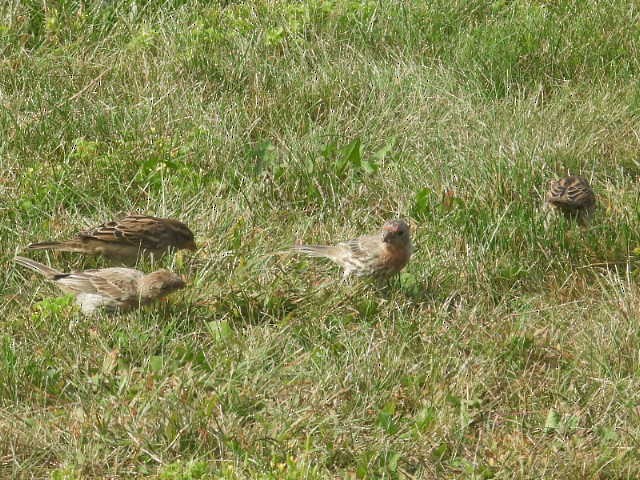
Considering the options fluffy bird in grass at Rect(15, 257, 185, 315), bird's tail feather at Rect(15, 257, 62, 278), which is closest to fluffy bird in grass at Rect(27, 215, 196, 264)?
bird's tail feather at Rect(15, 257, 62, 278)

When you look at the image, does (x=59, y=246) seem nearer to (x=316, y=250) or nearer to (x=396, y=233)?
(x=316, y=250)

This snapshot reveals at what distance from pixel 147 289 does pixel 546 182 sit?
10.1 ft

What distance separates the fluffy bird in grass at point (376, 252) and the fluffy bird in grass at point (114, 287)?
1.13m

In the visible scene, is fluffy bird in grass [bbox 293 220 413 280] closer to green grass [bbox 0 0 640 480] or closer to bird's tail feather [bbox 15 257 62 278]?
green grass [bbox 0 0 640 480]

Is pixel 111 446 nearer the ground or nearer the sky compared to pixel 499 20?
nearer the ground

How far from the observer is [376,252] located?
791cm

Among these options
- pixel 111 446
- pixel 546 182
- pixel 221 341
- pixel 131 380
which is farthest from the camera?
pixel 546 182

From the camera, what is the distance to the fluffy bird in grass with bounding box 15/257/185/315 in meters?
7.46

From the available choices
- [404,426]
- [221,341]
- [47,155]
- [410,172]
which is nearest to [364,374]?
[404,426]

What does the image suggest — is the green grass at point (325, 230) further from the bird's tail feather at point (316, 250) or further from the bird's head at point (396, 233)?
the bird's head at point (396, 233)

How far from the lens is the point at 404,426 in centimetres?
656

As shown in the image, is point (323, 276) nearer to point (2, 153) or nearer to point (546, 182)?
point (546, 182)

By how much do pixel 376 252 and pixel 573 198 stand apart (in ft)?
4.72

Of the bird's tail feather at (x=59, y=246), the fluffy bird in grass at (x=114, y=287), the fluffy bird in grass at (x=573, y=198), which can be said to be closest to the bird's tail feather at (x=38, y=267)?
the fluffy bird in grass at (x=114, y=287)
